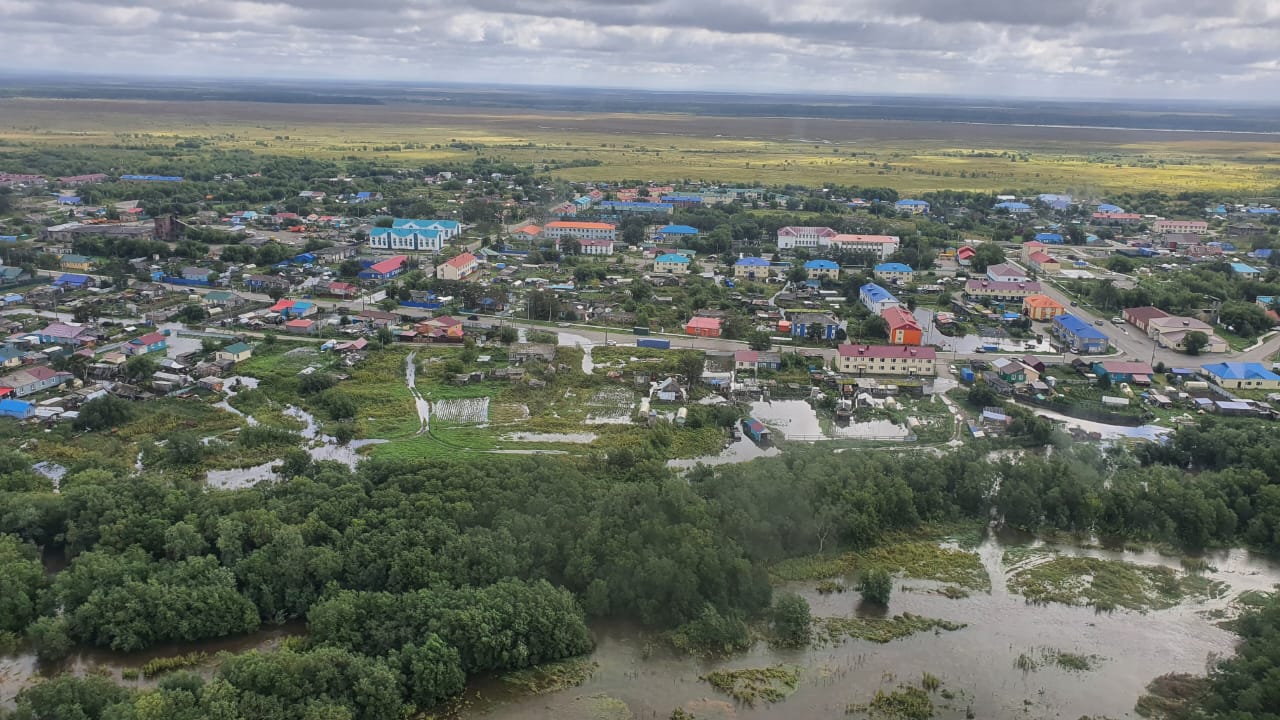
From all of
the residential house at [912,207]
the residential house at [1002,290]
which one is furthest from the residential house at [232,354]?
the residential house at [912,207]

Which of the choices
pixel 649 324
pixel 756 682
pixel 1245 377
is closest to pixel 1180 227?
pixel 1245 377

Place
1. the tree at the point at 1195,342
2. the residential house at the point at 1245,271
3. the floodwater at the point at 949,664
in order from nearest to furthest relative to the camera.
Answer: the floodwater at the point at 949,664 < the tree at the point at 1195,342 < the residential house at the point at 1245,271

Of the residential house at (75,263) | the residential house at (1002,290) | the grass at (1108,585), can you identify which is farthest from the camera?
the residential house at (75,263)

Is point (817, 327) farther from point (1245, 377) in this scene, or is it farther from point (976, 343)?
point (1245, 377)

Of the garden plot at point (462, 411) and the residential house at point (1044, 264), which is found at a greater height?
the residential house at point (1044, 264)

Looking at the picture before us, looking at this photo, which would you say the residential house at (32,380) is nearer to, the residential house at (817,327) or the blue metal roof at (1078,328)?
the residential house at (817,327)

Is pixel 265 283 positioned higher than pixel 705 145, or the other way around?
pixel 705 145
